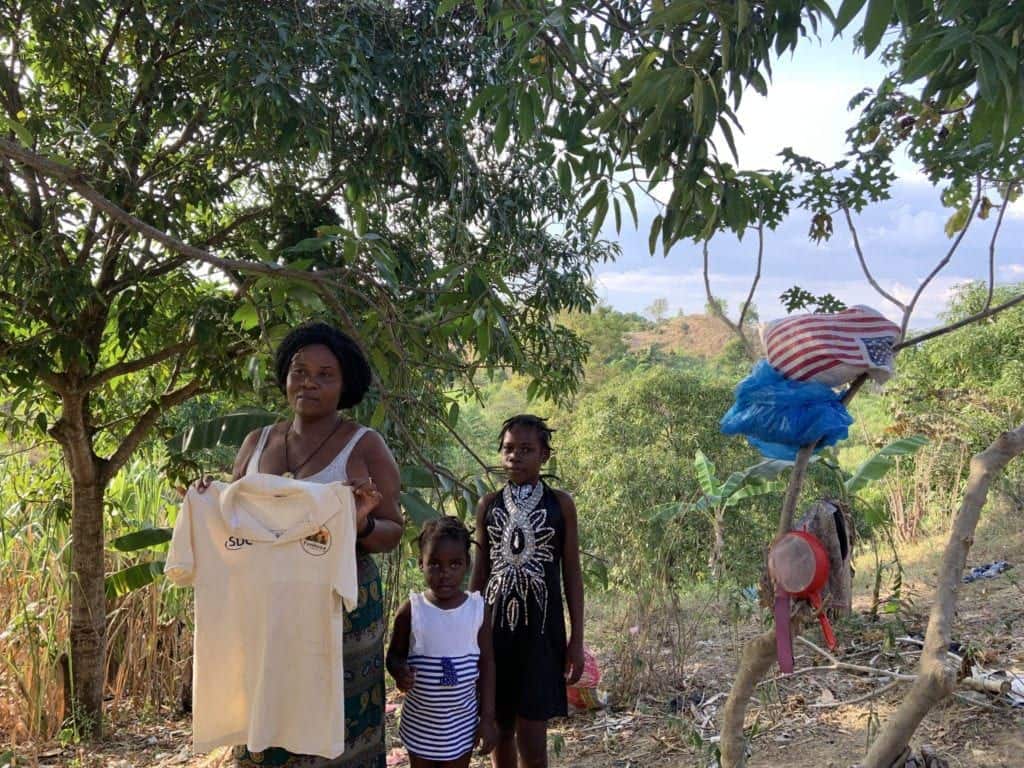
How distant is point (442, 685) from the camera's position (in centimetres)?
228

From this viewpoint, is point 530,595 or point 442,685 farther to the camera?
point 530,595

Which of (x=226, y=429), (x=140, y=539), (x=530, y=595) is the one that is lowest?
(x=530, y=595)

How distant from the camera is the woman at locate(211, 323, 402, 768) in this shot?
203cm

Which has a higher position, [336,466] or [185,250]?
[185,250]

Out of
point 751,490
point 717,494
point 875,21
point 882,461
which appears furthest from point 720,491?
point 875,21

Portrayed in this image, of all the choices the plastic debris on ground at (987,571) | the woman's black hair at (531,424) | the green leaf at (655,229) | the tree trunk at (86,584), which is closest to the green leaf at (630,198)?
the green leaf at (655,229)

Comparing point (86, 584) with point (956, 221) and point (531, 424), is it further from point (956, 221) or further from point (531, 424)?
point (956, 221)

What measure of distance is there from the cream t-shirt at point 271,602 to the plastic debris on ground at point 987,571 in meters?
5.15

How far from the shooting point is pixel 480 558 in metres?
2.58

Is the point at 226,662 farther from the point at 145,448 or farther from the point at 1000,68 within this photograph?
the point at 145,448

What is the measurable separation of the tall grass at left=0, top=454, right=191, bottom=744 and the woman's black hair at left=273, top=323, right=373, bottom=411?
9.00 ft

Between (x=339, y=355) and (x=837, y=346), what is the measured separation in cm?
115

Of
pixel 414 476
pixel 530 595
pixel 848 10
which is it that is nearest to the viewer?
pixel 848 10

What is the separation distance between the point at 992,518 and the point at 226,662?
7544mm
